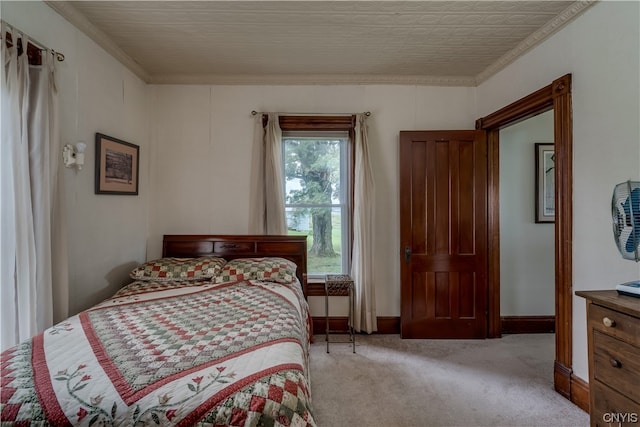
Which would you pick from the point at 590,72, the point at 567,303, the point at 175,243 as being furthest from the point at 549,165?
the point at 175,243

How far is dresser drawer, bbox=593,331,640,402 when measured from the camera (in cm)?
125

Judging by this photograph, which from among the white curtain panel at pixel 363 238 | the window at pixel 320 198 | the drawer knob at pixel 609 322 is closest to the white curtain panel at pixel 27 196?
the window at pixel 320 198

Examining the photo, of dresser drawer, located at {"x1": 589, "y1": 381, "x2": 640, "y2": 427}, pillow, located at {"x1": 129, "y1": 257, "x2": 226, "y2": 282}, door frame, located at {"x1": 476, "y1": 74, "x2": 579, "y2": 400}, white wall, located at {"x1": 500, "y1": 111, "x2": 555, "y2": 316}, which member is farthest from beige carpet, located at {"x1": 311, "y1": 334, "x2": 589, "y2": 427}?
pillow, located at {"x1": 129, "y1": 257, "x2": 226, "y2": 282}

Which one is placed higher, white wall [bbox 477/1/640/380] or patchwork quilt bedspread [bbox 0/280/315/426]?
white wall [bbox 477/1/640/380]

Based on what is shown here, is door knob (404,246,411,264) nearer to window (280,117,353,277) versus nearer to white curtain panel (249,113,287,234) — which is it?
window (280,117,353,277)

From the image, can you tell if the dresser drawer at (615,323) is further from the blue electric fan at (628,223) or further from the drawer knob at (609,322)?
the blue electric fan at (628,223)

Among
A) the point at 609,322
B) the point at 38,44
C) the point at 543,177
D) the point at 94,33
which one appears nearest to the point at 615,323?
the point at 609,322

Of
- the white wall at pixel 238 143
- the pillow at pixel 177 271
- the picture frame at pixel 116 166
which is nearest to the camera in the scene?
the picture frame at pixel 116 166

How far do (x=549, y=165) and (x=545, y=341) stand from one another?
191cm

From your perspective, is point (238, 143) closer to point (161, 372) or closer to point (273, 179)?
point (273, 179)

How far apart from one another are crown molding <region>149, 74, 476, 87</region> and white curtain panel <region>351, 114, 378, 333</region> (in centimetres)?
46

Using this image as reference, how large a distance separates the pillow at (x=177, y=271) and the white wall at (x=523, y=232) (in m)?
3.13

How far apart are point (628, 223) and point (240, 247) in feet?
9.54

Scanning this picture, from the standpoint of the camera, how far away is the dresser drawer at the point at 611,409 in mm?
1262
